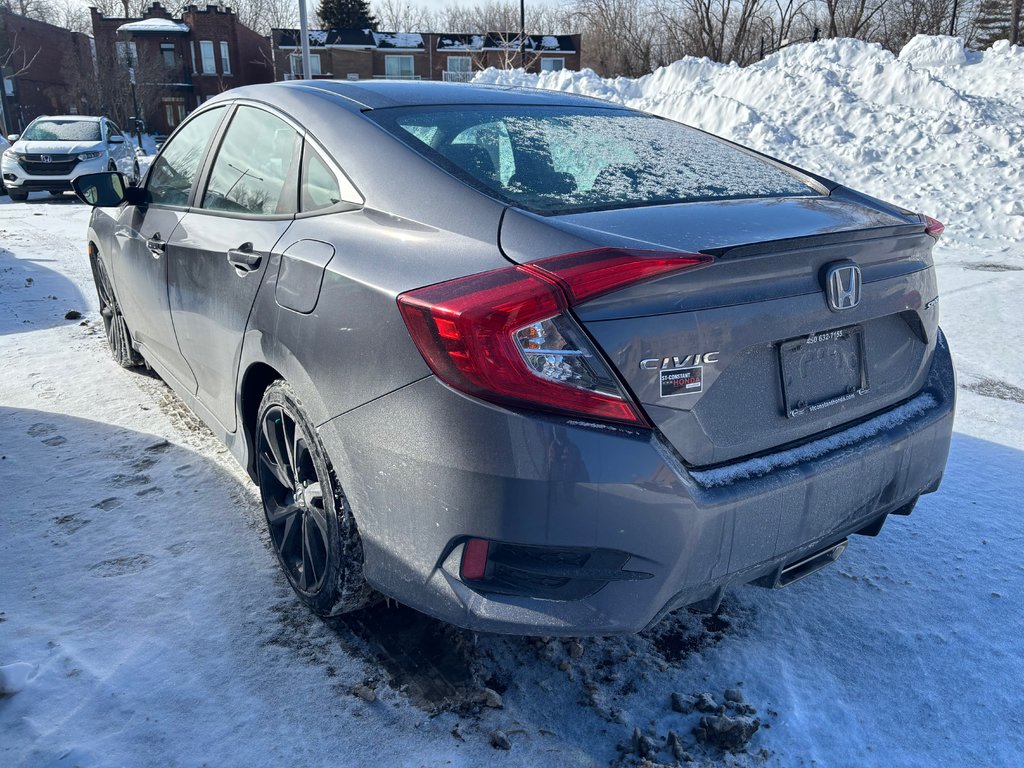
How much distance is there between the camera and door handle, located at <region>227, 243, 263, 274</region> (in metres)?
2.55

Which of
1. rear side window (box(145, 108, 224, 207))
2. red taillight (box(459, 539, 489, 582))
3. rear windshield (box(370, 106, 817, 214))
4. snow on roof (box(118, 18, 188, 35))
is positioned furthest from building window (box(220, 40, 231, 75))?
red taillight (box(459, 539, 489, 582))

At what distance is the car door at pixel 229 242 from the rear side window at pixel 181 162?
0.23 metres

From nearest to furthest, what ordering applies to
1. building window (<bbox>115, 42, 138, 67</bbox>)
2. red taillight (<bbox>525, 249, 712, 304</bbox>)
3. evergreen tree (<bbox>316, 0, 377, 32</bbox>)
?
red taillight (<bbox>525, 249, 712, 304</bbox>), building window (<bbox>115, 42, 138, 67</bbox>), evergreen tree (<bbox>316, 0, 377, 32</bbox>)

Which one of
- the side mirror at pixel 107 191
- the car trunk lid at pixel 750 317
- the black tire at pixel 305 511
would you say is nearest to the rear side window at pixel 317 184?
the black tire at pixel 305 511

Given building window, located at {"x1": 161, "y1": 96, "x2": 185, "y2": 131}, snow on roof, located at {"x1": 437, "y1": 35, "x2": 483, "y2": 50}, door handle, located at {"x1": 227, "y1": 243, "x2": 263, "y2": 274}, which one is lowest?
door handle, located at {"x1": 227, "y1": 243, "x2": 263, "y2": 274}

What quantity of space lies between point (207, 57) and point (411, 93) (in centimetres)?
5678

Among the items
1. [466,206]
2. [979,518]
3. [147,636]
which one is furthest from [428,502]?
[979,518]

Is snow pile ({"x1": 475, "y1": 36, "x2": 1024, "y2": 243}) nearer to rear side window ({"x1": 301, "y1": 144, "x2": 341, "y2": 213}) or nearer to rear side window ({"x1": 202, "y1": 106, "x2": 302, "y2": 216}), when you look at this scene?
rear side window ({"x1": 202, "y1": 106, "x2": 302, "y2": 216})

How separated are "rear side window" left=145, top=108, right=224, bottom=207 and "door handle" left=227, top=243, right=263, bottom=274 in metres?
0.87

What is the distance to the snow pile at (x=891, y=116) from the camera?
1105 cm

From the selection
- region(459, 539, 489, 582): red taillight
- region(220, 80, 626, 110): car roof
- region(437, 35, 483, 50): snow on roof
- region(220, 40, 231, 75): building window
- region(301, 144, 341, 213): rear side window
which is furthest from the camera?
region(220, 40, 231, 75): building window

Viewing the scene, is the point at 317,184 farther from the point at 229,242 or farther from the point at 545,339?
the point at 545,339

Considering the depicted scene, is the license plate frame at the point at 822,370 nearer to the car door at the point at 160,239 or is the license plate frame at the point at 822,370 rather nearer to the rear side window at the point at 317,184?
the rear side window at the point at 317,184

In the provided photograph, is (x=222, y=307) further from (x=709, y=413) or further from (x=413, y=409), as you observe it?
(x=709, y=413)
